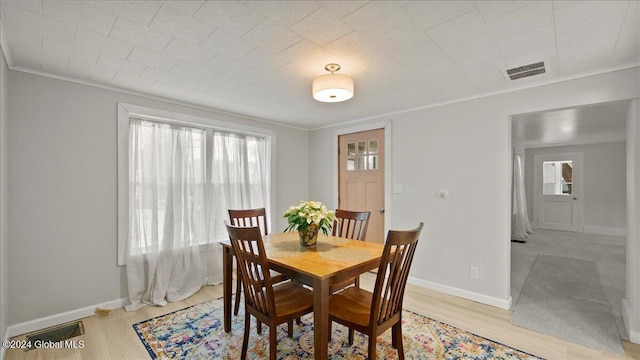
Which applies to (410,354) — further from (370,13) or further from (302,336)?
(370,13)

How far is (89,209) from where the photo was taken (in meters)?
2.68

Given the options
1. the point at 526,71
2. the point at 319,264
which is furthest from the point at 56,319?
the point at 526,71

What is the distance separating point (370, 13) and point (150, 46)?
1.51m

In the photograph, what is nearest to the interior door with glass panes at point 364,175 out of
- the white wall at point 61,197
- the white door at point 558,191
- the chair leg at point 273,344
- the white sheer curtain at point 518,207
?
the chair leg at point 273,344

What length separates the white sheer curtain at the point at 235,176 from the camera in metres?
3.66

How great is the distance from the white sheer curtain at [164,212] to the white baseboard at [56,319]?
0.17 metres

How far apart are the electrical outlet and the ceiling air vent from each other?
1.96m

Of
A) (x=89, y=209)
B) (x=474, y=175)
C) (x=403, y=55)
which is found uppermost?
(x=403, y=55)

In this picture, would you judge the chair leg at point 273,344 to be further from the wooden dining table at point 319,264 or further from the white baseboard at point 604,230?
the white baseboard at point 604,230

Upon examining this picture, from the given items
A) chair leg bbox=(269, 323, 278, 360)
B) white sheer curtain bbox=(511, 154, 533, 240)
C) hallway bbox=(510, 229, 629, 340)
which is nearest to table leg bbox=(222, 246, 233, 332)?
chair leg bbox=(269, 323, 278, 360)

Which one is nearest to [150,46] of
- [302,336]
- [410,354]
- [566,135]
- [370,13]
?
[370,13]

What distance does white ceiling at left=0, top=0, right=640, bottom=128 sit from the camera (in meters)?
1.53

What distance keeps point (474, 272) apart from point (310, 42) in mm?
2859

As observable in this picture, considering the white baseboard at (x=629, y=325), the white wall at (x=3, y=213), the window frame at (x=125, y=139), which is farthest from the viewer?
the window frame at (x=125, y=139)
